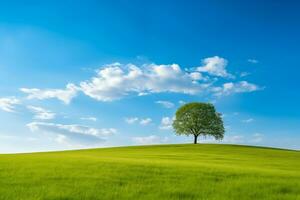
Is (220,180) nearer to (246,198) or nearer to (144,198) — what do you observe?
(246,198)

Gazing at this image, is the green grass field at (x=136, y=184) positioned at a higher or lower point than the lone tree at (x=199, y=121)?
lower

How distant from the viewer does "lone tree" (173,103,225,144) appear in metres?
87.2

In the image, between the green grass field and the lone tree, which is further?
the lone tree

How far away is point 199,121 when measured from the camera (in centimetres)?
8694

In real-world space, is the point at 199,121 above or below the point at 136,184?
above

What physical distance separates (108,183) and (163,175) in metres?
3.40

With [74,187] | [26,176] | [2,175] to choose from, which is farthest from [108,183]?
[2,175]

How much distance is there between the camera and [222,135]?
87875 millimetres

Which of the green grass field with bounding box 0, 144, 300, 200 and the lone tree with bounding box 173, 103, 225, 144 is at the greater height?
the lone tree with bounding box 173, 103, 225, 144

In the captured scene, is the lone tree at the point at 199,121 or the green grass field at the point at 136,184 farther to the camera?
the lone tree at the point at 199,121

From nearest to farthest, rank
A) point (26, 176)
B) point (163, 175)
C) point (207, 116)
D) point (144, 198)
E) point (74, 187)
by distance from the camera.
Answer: point (144, 198) < point (74, 187) < point (26, 176) < point (163, 175) < point (207, 116)

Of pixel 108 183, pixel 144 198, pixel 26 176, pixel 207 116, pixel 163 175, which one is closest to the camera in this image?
pixel 144 198

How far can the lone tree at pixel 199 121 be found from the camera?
87250 millimetres

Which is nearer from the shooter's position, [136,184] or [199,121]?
[136,184]
